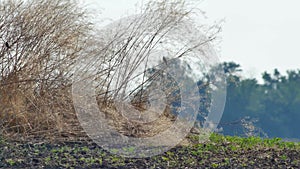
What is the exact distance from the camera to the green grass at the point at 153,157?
7.56 meters

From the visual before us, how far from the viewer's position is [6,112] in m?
8.59

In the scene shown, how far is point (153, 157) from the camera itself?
317 inches

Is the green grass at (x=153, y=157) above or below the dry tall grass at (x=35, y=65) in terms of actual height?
below

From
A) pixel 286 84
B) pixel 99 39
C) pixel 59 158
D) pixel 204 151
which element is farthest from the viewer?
pixel 286 84

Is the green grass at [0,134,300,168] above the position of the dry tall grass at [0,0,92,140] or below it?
below

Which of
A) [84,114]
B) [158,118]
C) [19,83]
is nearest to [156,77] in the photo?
[158,118]

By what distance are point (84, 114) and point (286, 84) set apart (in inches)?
864

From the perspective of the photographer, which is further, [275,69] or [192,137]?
[275,69]

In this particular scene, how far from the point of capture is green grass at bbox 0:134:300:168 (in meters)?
7.56

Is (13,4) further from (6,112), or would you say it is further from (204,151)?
(204,151)

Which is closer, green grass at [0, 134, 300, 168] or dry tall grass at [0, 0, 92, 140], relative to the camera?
green grass at [0, 134, 300, 168]

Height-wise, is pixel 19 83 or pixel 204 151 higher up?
pixel 19 83

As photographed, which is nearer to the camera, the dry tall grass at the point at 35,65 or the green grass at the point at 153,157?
the green grass at the point at 153,157

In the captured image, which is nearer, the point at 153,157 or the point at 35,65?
the point at 153,157
